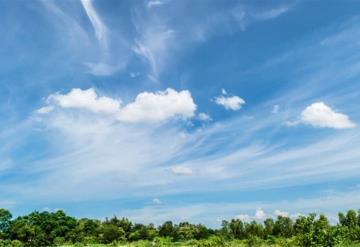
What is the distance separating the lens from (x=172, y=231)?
73875mm

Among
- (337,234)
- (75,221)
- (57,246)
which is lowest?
(337,234)

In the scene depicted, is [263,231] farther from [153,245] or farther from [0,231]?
[0,231]

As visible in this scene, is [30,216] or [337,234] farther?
[30,216]

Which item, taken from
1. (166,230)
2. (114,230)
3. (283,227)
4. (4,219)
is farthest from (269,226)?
(4,219)

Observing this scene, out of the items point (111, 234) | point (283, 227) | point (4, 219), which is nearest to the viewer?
point (283, 227)

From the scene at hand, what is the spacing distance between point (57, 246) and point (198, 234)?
68.8ft

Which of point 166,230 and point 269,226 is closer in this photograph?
point 269,226

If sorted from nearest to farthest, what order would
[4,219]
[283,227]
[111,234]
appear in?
[283,227], [111,234], [4,219]

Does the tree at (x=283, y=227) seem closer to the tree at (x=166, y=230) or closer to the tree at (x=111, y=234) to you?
the tree at (x=166, y=230)

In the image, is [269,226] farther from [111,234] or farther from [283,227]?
[111,234]

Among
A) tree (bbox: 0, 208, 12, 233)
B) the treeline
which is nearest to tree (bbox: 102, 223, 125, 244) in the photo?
the treeline

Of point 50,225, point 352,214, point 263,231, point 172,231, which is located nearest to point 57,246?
point 50,225

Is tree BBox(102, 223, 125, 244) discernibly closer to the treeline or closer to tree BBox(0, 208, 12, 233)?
the treeline

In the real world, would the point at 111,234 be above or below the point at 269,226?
above
